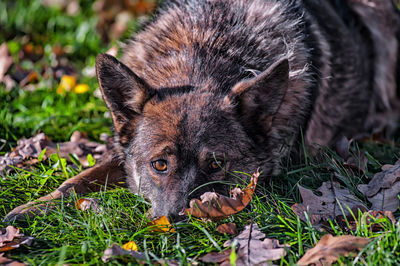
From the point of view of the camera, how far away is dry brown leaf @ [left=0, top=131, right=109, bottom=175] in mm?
4168

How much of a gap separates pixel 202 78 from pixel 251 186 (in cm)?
90

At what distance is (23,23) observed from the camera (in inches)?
285

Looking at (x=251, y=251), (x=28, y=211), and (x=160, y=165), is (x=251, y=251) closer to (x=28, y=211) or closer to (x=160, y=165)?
(x=160, y=165)

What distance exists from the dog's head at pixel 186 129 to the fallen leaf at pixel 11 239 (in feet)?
2.64

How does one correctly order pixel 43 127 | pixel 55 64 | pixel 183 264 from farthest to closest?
pixel 55 64 → pixel 43 127 → pixel 183 264

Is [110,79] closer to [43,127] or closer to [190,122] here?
[190,122]

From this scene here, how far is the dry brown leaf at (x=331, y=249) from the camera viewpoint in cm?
267

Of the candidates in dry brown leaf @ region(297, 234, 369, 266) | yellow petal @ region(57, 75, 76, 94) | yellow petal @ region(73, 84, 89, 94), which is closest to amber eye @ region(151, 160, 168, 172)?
dry brown leaf @ region(297, 234, 369, 266)

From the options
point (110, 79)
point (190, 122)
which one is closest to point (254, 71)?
point (190, 122)

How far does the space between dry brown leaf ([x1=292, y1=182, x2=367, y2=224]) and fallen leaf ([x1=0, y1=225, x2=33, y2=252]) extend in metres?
1.64

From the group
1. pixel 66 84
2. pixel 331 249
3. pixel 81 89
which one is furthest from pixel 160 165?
pixel 66 84

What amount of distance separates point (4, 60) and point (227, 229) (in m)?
4.15

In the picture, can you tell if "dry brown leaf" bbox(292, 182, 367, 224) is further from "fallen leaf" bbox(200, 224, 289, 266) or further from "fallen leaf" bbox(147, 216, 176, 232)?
"fallen leaf" bbox(147, 216, 176, 232)

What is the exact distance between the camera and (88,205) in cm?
344
